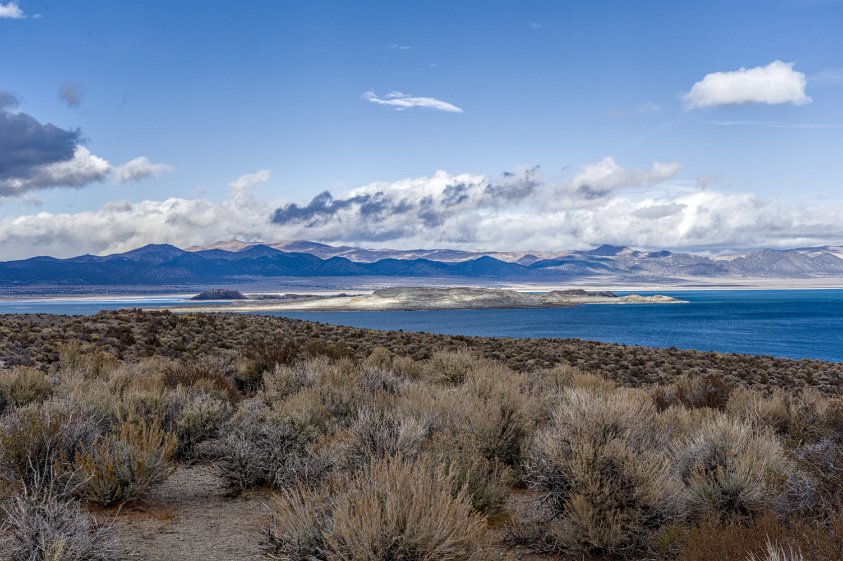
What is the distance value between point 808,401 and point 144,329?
92.9 ft

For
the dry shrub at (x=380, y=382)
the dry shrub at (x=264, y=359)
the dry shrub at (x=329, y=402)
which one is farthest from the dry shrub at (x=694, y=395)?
the dry shrub at (x=264, y=359)

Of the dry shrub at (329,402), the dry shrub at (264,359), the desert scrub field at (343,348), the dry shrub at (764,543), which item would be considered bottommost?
the desert scrub field at (343,348)

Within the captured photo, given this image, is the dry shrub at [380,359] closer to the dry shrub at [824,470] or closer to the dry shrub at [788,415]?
the dry shrub at [788,415]

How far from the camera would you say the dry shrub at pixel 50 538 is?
4.62 meters

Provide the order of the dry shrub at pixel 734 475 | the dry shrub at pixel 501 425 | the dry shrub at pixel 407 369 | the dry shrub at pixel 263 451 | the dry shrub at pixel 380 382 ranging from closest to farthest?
the dry shrub at pixel 734 475
the dry shrub at pixel 263 451
the dry shrub at pixel 501 425
the dry shrub at pixel 380 382
the dry shrub at pixel 407 369

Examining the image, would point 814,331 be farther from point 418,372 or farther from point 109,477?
point 109,477

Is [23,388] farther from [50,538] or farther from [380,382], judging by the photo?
[50,538]

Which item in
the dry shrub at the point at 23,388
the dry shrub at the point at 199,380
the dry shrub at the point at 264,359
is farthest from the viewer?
the dry shrub at the point at 264,359

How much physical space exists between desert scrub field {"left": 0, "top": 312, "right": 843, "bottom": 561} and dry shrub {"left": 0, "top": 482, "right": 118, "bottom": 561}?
0.06 ft

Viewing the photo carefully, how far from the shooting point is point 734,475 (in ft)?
20.2

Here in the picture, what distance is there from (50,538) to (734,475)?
6055 millimetres

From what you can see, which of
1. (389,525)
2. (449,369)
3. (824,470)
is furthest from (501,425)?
(449,369)

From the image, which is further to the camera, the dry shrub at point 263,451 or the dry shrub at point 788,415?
the dry shrub at point 788,415

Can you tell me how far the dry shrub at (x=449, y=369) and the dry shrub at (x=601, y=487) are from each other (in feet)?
30.7
